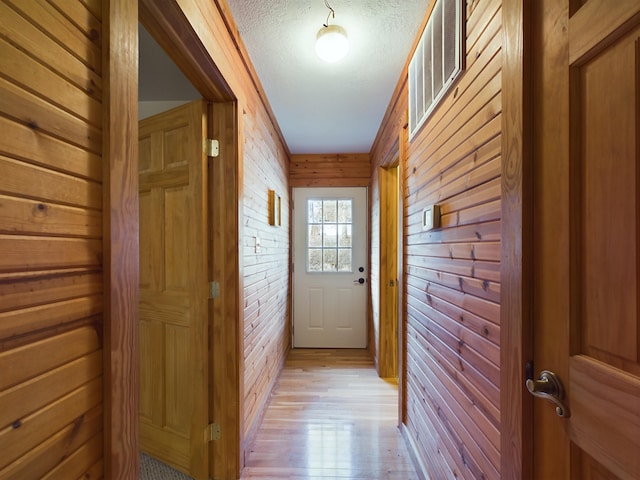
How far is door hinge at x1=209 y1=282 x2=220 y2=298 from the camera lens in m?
1.57

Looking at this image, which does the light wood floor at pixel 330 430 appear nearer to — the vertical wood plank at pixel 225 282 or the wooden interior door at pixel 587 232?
the vertical wood plank at pixel 225 282

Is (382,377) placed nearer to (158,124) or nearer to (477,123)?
(477,123)

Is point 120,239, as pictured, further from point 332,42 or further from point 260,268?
point 260,268

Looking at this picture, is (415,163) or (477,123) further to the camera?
(415,163)

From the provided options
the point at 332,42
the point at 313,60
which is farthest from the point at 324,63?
the point at 332,42

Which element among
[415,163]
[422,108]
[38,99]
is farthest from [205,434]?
[422,108]

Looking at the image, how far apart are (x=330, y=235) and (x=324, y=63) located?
2119mm

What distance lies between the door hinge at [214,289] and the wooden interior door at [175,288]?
0.03 metres

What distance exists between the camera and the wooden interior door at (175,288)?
156cm

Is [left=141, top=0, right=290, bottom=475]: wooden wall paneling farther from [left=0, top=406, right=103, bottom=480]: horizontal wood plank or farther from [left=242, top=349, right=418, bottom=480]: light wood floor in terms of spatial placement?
[left=0, top=406, right=103, bottom=480]: horizontal wood plank

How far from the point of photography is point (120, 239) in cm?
72

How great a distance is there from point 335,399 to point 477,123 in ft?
7.51

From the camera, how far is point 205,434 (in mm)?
1572

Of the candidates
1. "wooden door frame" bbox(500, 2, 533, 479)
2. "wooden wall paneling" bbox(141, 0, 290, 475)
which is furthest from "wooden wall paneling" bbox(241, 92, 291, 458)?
"wooden door frame" bbox(500, 2, 533, 479)
